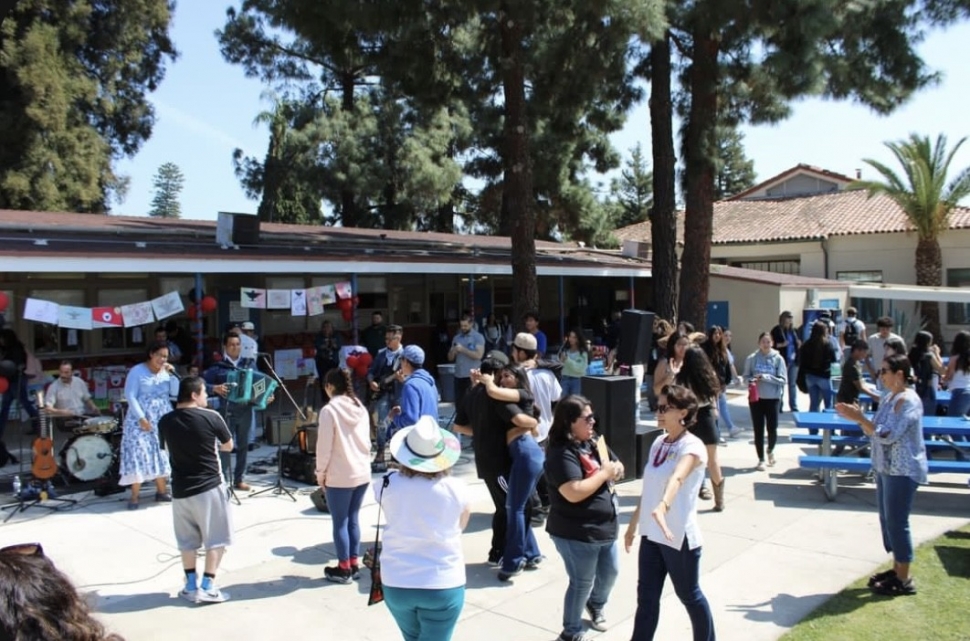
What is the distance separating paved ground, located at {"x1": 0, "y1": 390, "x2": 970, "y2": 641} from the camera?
17.0ft

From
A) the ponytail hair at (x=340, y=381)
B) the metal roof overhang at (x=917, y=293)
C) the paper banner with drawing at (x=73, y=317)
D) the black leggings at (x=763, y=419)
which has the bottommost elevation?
the black leggings at (x=763, y=419)

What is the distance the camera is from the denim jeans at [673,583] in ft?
13.6

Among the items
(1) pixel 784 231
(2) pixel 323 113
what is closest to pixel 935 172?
(1) pixel 784 231

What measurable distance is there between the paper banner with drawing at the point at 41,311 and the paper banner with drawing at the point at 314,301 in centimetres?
385

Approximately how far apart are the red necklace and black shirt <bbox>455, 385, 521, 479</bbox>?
1.50 m

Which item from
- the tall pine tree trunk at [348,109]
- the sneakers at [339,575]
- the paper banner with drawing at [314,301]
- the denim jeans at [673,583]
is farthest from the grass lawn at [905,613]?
the tall pine tree trunk at [348,109]

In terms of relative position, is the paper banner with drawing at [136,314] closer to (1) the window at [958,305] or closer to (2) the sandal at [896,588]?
(2) the sandal at [896,588]

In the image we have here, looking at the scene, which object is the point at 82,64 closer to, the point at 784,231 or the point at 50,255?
the point at 50,255

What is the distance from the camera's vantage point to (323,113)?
85.7 ft

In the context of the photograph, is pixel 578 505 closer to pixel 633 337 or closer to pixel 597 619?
pixel 597 619

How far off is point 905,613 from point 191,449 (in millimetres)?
4893

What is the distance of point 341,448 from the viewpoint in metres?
5.79

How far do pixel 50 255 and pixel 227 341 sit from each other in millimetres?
3051

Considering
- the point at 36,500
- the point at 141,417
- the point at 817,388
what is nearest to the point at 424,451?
the point at 141,417
